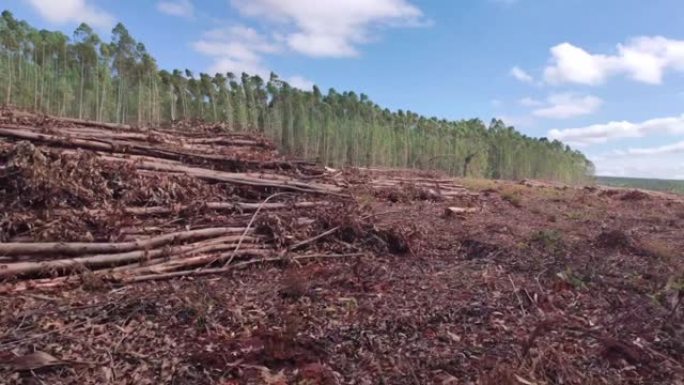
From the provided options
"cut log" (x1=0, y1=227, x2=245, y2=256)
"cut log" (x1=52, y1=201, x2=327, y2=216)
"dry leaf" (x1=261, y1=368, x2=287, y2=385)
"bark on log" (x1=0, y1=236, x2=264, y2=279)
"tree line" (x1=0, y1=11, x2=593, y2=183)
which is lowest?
"dry leaf" (x1=261, y1=368, x2=287, y2=385)

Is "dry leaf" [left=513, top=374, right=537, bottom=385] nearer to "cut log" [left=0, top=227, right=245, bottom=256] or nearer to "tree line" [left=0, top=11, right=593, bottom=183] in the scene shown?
"cut log" [left=0, top=227, right=245, bottom=256]

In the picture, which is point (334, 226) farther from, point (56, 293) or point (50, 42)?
point (50, 42)

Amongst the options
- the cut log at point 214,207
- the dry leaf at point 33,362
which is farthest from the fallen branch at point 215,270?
the dry leaf at point 33,362

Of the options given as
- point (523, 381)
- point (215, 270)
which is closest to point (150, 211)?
point (215, 270)

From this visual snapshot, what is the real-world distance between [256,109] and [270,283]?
49.5 meters

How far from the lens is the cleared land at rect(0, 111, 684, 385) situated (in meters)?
3.32

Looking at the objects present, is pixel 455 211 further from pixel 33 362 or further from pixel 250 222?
pixel 33 362

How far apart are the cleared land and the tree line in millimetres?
15110

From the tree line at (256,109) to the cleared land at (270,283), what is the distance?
595 inches

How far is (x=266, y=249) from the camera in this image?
6.27 meters

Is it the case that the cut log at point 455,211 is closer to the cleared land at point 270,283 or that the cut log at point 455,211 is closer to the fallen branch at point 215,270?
the cleared land at point 270,283

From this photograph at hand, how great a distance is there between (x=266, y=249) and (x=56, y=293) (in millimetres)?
2446

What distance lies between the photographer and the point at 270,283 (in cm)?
525

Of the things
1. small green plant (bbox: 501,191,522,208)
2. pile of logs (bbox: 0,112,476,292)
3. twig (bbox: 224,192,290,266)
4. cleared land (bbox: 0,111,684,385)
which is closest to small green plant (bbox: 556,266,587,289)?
cleared land (bbox: 0,111,684,385)
